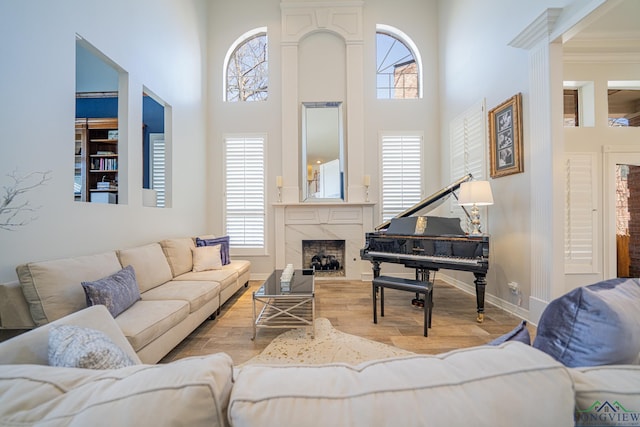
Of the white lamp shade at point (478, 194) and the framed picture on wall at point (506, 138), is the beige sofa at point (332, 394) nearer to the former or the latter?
the white lamp shade at point (478, 194)

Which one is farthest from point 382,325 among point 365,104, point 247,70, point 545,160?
point 247,70

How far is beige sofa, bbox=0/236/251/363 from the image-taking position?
1.71 meters

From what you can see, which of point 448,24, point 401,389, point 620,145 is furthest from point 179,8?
point 620,145

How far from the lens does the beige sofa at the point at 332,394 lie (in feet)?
1.56

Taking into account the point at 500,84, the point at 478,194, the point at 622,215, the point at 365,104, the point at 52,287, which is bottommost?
the point at 52,287

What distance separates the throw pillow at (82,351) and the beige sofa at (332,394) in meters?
0.18

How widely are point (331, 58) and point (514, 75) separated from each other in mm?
3114

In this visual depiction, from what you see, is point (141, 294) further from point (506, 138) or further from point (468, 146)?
point (468, 146)

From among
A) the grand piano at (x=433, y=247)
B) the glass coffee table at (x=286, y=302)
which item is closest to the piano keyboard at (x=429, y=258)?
the grand piano at (x=433, y=247)

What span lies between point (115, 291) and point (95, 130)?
400cm

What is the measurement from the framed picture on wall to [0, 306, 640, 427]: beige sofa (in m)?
2.99

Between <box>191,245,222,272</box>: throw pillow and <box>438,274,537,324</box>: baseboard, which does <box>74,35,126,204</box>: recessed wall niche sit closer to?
<box>191,245,222,272</box>: throw pillow

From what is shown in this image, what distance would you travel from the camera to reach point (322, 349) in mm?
2324

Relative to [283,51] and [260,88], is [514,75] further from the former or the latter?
[260,88]
